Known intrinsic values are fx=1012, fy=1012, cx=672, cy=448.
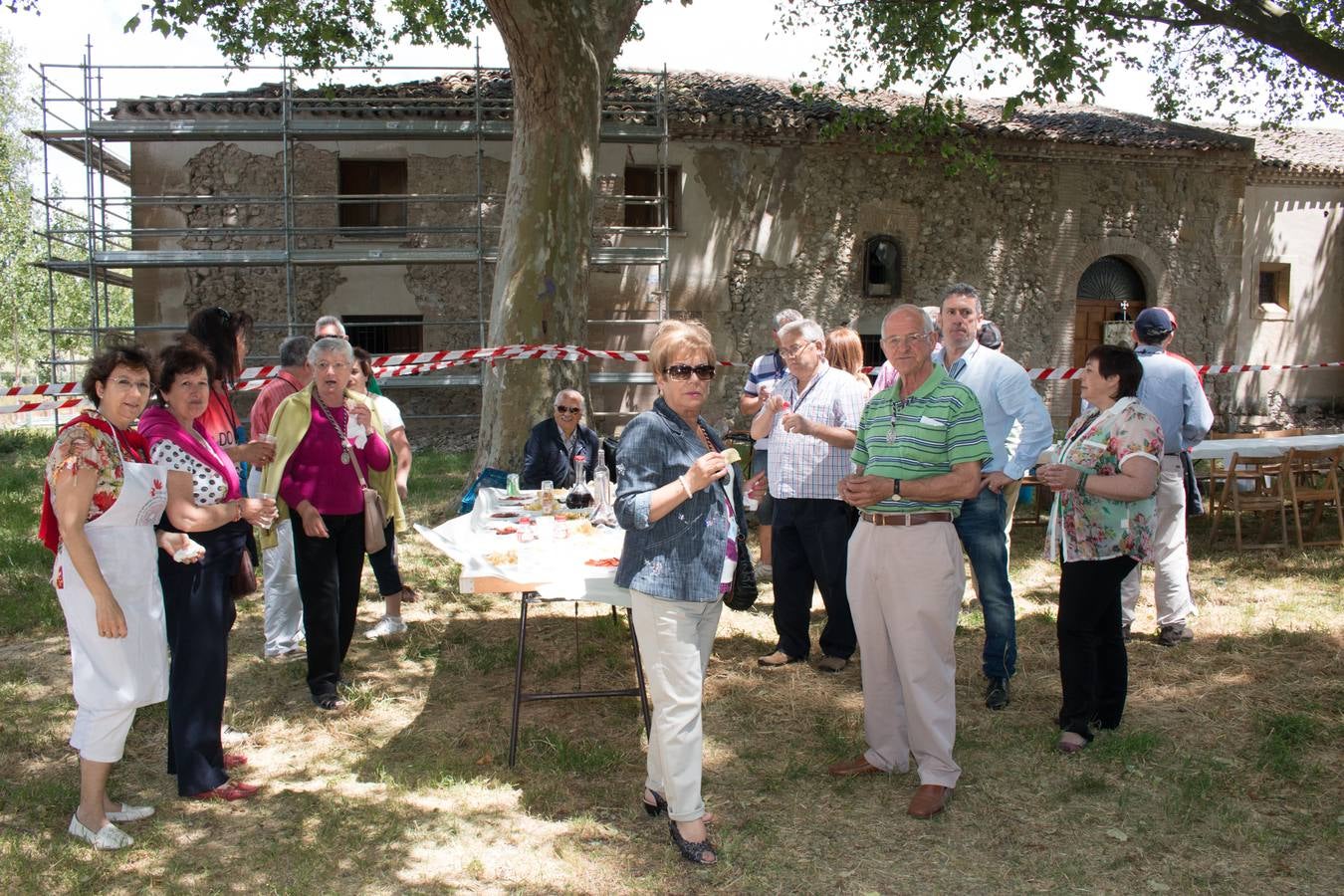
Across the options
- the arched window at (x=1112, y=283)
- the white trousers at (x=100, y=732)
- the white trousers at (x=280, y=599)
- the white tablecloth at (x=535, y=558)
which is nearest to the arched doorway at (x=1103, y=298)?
the arched window at (x=1112, y=283)

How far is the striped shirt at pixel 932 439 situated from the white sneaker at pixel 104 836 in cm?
289

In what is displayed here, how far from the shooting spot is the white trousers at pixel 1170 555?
556cm

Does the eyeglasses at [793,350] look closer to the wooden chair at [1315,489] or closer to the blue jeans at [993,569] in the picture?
the blue jeans at [993,569]

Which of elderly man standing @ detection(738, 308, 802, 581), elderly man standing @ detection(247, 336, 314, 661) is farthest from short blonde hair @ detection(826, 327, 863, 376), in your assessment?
elderly man standing @ detection(247, 336, 314, 661)

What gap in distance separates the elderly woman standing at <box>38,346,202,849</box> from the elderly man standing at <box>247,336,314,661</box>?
1.65 meters

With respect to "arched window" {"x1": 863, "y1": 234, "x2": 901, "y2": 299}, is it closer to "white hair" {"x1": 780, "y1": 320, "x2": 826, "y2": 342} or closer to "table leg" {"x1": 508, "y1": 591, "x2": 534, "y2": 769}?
"white hair" {"x1": 780, "y1": 320, "x2": 826, "y2": 342}

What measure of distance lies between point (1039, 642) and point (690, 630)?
3.37m

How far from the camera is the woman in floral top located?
4.17 m

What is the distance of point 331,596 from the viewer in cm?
481

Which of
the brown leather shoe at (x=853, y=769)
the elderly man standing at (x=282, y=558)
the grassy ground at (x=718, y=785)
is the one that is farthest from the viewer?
the elderly man standing at (x=282, y=558)

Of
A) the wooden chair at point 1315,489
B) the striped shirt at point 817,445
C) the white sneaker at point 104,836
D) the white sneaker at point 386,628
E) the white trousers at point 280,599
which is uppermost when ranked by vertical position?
the striped shirt at point 817,445

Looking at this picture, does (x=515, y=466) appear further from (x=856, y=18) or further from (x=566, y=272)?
(x=856, y=18)

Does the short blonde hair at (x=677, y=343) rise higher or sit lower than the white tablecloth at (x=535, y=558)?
higher

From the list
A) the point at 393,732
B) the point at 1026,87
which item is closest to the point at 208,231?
the point at 1026,87
